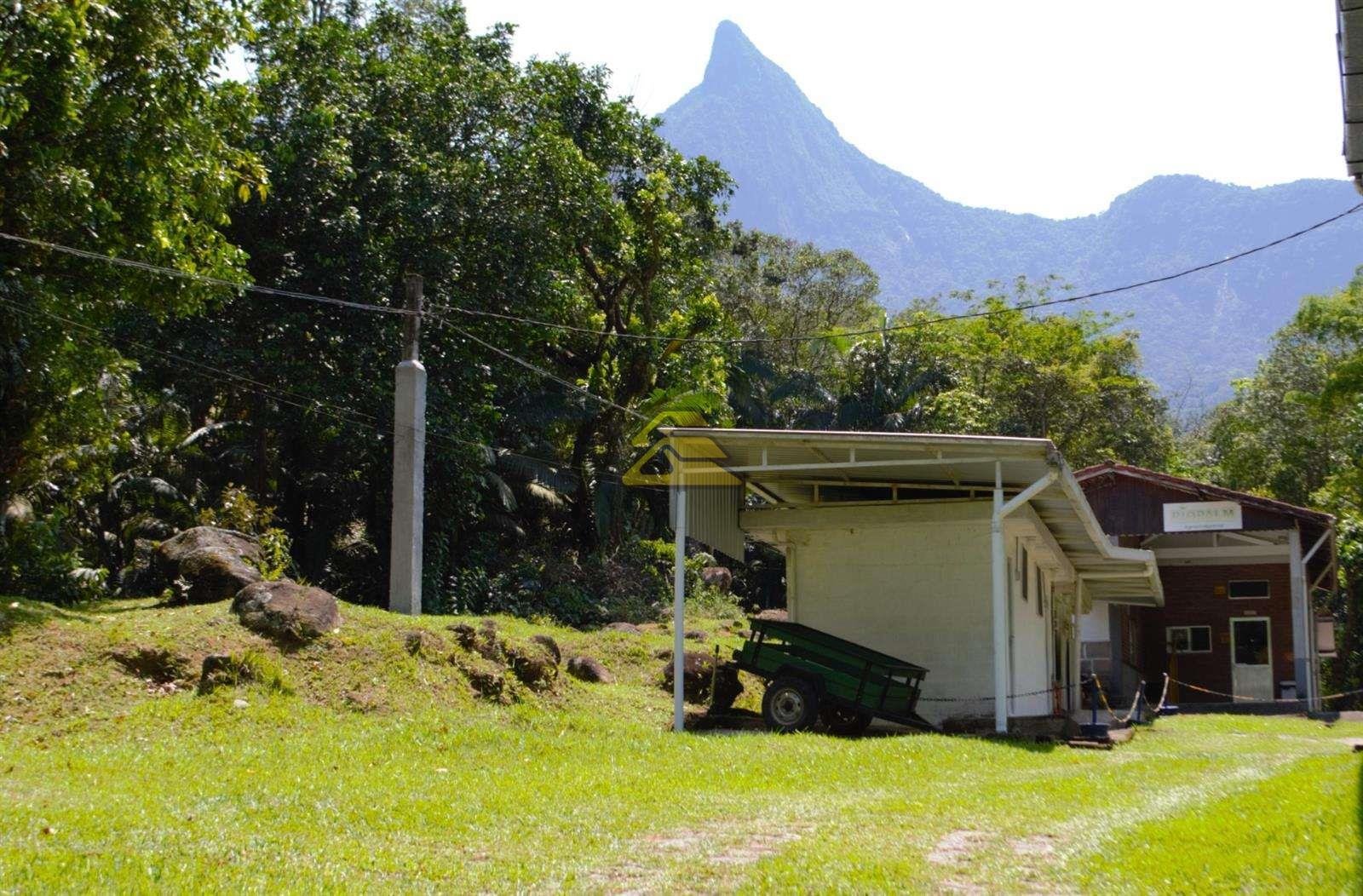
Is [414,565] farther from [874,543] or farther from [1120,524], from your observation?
[1120,524]

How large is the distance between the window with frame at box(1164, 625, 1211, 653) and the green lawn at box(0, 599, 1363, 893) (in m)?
18.4

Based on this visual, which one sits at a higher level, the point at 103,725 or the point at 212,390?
the point at 212,390

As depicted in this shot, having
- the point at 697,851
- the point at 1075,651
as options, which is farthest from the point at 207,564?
the point at 1075,651

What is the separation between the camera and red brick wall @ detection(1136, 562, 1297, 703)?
113 feet

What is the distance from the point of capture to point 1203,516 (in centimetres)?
3042

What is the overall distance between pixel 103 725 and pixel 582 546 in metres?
21.6

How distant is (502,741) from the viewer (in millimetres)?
13523

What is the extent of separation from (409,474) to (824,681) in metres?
7.01

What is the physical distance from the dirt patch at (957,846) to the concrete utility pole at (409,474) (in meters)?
12.0

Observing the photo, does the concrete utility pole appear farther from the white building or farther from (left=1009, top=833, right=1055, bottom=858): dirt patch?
(left=1009, top=833, right=1055, bottom=858): dirt patch

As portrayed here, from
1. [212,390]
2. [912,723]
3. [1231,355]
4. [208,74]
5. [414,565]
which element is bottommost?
[912,723]

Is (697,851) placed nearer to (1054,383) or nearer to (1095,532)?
(1095,532)

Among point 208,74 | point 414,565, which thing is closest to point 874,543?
point 414,565

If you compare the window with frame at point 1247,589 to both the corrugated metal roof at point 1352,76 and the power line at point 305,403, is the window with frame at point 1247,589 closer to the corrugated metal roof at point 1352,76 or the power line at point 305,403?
the power line at point 305,403
